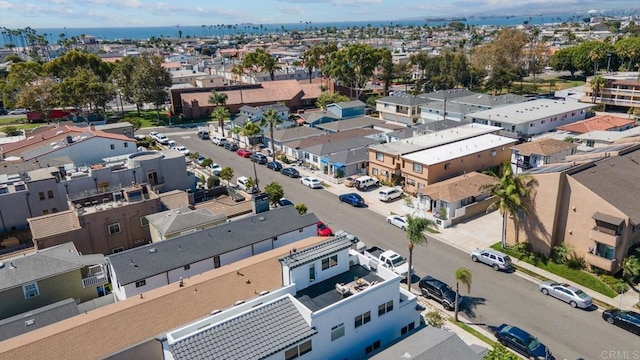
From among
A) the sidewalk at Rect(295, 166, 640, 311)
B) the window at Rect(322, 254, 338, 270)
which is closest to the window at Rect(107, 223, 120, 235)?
the window at Rect(322, 254, 338, 270)

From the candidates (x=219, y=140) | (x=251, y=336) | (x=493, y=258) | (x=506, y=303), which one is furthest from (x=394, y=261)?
(x=219, y=140)

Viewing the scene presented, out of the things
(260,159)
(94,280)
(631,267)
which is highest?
(94,280)

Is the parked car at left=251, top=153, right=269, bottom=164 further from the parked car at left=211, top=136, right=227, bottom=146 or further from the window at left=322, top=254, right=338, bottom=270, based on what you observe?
the window at left=322, top=254, right=338, bottom=270

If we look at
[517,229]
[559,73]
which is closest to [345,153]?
[517,229]

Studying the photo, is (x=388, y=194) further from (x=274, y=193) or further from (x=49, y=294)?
(x=49, y=294)

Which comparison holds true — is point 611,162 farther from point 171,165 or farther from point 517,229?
point 171,165

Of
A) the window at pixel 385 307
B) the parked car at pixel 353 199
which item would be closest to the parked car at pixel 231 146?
the parked car at pixel 353 199
